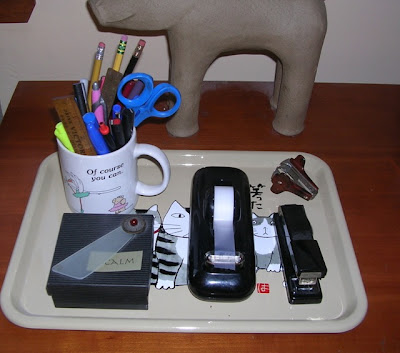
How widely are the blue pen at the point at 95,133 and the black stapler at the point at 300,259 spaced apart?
0.71ft

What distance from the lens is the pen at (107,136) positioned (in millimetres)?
542

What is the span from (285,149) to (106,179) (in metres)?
0.28

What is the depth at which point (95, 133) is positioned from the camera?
1.75 ft

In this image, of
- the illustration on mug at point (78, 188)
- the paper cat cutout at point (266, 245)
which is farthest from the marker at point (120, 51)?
the paper cat cutout at point (266, 245)

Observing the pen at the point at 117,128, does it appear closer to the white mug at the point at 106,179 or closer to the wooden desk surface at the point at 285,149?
the white mug at the point at 106,179

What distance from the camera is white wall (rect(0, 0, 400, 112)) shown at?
0.77 m

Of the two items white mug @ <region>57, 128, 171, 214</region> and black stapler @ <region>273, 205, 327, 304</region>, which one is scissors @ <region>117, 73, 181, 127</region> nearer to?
white mug @ <region>57, 128, 171, 214</region>

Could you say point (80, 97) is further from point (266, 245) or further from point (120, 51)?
point (266, 245)

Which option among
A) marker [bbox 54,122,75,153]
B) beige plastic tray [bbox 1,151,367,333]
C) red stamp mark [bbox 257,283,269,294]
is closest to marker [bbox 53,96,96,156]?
marker [bbox 54,122,75,153]

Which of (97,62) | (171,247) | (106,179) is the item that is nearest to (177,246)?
(171,247)

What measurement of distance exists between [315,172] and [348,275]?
173 mm

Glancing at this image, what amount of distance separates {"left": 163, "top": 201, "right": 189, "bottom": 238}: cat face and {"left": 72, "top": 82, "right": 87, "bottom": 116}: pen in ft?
0.52

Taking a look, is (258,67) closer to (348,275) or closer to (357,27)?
(357,27)

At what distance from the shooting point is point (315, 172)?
70cm
